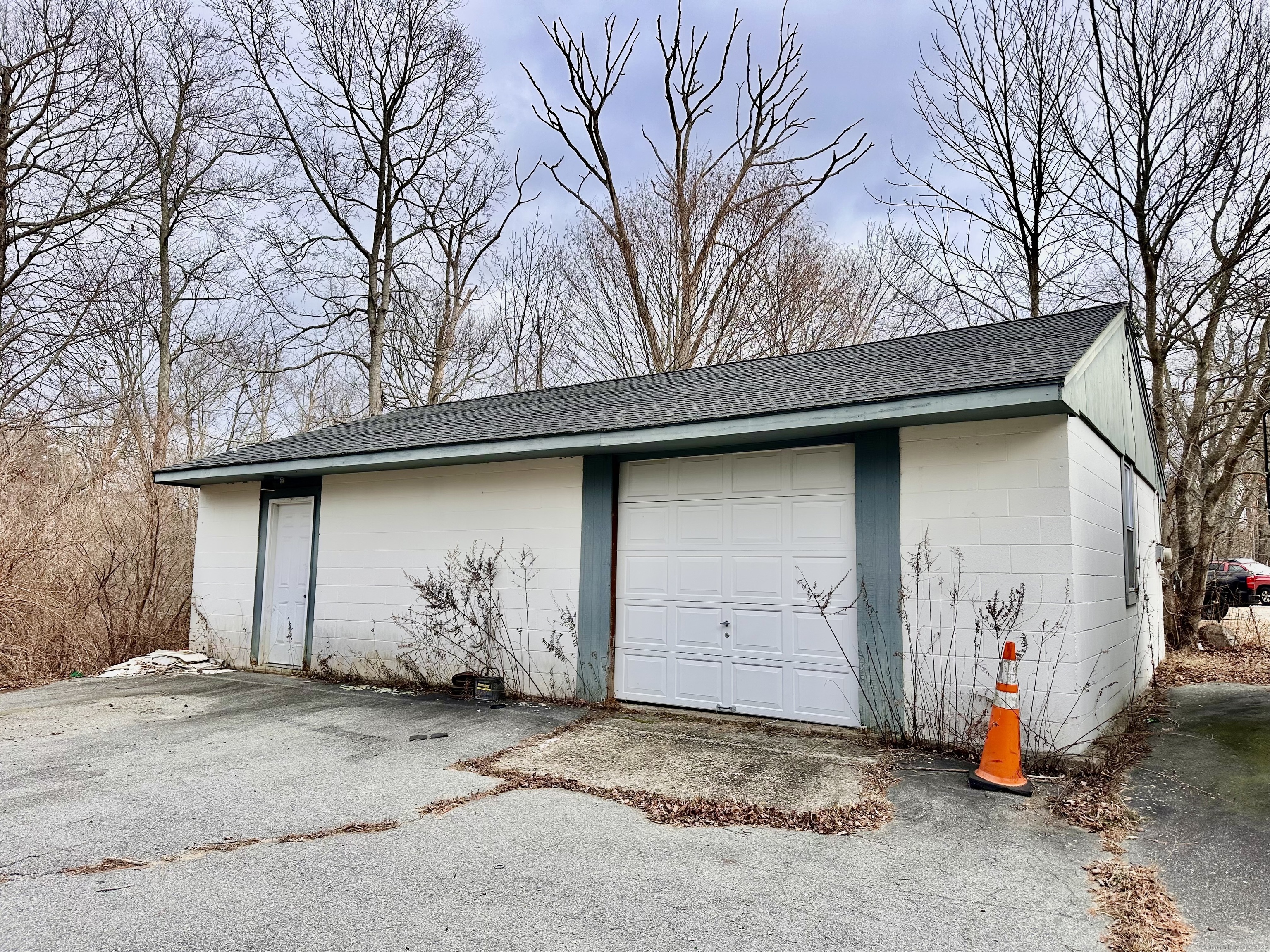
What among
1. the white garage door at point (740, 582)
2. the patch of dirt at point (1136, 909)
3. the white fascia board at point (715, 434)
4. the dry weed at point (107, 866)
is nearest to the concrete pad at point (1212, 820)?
the patch of dirt at point (1136, 909)

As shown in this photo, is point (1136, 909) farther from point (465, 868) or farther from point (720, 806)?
point (465, 868)

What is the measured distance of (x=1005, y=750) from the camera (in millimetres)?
4402

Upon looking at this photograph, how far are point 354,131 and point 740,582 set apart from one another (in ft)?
51.2

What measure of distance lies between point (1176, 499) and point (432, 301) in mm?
15974

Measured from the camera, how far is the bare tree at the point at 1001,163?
1291 centimetres

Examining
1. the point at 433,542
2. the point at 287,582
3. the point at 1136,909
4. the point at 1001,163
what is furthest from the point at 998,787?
the point at 1001,163

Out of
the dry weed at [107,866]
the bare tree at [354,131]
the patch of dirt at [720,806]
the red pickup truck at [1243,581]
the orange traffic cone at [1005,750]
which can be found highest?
the bare tree at [354,131]

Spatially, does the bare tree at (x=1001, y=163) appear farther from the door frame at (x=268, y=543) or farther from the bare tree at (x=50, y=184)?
the bare tree at (x=50, y=184)

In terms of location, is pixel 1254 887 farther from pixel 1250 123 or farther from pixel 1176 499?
pixel 1250 123

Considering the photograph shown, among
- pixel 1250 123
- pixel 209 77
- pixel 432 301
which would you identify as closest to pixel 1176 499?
pixel 1250 123

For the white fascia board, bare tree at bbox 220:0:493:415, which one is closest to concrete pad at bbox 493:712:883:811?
the white fascia board

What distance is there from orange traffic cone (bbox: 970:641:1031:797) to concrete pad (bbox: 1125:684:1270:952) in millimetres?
620

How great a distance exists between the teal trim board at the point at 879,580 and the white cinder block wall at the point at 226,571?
295 inches

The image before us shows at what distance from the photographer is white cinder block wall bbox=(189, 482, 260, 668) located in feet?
31.0
